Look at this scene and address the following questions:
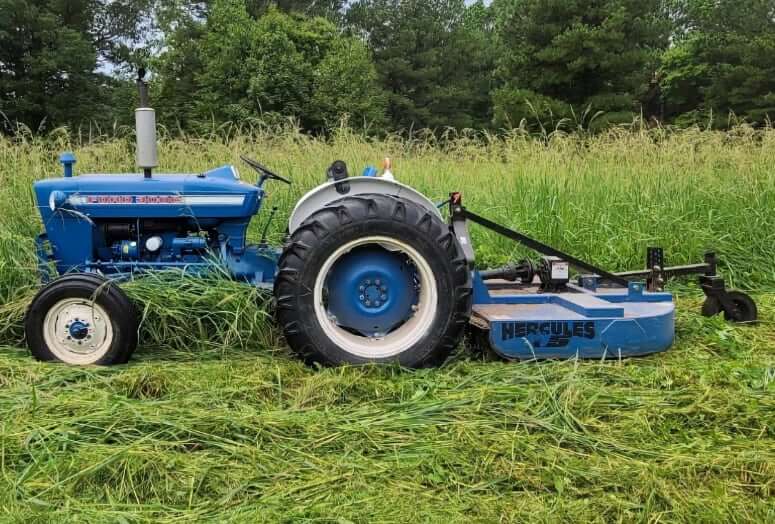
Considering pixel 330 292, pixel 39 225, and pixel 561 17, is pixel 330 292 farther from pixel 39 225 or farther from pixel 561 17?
pixel 561 17

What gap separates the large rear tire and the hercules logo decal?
0.25 m

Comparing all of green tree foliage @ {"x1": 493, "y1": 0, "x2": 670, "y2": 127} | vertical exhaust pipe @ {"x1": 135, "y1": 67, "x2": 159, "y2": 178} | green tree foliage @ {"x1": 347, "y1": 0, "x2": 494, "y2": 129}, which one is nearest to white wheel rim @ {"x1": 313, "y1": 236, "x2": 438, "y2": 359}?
vertical exhaust pipe @ {"x1": 135, "y1": 67, "x2": 159, "y2": 178}

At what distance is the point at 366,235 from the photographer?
3307 millimetres

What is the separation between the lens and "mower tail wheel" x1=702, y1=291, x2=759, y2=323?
169 inches

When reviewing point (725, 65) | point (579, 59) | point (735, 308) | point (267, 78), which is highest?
point (725, 65)

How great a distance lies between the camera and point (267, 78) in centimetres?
1811

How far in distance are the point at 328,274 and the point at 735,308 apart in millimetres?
2683

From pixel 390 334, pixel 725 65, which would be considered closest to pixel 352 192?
pixel 390 334

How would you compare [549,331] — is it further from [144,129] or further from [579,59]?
[579,59]

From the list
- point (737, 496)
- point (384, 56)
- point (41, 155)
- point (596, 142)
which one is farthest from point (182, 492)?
point (384, 56)

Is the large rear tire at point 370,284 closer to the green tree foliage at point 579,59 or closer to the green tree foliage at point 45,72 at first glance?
the green tree foliage at point 45,72

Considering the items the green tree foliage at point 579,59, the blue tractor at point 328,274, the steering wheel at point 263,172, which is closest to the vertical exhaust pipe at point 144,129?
the blue tractor at point 328,274

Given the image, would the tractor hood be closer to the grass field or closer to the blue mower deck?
the grass field

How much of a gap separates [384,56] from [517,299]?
30.7 meters
